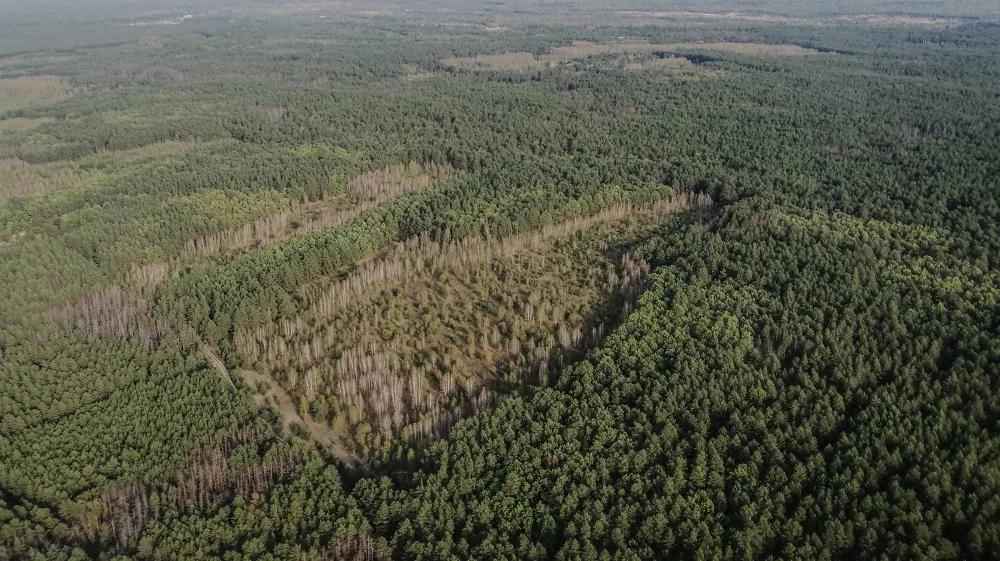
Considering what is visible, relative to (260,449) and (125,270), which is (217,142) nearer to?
(125,270)

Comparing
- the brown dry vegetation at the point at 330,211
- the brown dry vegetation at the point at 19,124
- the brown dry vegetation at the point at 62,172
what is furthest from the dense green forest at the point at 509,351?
the brown dry vegetation at the point at 19,124

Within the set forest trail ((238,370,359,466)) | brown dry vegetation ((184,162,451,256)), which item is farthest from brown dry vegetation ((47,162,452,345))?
forest trail ((238,370,359,466))

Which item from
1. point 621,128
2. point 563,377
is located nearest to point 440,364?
point 563,377

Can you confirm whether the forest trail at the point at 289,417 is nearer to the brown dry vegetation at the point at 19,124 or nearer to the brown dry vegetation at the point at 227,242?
the brown dry vegetation at the point at 227,242

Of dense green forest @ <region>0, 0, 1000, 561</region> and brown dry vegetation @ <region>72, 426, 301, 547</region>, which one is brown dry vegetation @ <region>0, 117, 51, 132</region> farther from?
brown dry vegetation @ <region>72, 426, 301, 547</region>

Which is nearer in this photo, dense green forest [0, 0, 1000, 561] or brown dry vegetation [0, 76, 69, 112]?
dense green forest [0, 0, 1000, 561]

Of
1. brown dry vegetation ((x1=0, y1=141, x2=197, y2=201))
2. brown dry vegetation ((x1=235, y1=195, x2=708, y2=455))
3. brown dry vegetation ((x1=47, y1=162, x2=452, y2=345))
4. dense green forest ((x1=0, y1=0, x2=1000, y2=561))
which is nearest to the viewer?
dense green forest ((x1=0, y1=0, x2=1000, y2=561))
